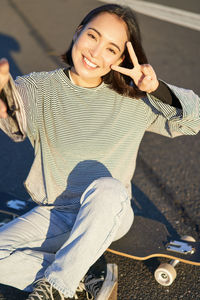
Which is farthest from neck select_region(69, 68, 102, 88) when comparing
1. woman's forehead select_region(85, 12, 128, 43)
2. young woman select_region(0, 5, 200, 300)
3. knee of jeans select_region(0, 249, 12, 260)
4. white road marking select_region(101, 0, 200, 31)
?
white road marking select_region(101, 0, 200, 31)

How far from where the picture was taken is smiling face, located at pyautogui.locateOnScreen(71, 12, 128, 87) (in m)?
2.59

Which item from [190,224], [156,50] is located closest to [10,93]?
[190,224]

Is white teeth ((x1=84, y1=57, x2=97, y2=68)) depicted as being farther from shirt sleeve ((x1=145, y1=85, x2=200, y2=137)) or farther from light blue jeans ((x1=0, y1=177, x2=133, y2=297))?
light blue jeans ((x1=0, y1=177, x2=133, y2=297))

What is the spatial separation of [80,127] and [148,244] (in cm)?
104

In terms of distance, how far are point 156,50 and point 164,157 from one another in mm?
3461

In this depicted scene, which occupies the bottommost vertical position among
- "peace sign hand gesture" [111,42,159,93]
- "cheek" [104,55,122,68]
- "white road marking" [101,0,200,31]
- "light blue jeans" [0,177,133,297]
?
"white road marking" [101,0,200,31]

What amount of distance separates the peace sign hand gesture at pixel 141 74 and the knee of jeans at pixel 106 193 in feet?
2.01

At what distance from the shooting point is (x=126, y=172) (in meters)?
2.92

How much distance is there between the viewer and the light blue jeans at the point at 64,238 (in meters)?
2.36

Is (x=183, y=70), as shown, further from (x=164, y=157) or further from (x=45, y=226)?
(x=45, y=226)

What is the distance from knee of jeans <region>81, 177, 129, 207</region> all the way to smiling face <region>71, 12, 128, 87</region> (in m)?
0.70

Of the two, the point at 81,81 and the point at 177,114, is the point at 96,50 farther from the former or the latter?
the point at 177,114

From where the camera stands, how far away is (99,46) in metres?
2.60

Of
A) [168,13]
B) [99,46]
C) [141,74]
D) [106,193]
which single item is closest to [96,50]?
[99,46]
